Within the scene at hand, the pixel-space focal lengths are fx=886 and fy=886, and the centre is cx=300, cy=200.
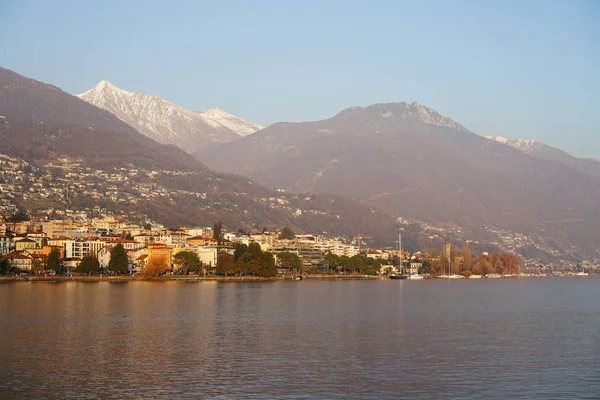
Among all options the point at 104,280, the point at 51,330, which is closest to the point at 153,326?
the point at 51,330

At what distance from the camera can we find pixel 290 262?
164m

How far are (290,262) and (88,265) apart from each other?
4294 cm

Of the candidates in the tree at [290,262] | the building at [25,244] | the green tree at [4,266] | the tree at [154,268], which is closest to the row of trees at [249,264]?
the tree at [154,268]

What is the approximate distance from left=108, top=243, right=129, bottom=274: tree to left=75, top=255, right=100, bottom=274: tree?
1.98 m

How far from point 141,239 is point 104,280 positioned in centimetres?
4851

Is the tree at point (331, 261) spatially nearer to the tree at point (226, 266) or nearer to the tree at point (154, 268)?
the tree at point (226, 266)

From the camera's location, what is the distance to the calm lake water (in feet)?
107

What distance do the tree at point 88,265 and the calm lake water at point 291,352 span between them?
63487 millimetres

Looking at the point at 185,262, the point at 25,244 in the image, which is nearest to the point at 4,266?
the point at 25,244

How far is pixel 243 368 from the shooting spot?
121ft

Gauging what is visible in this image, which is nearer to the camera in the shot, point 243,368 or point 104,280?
point 243,368

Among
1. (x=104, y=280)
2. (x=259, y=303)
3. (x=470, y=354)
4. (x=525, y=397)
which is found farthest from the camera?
(x=104, y=280)

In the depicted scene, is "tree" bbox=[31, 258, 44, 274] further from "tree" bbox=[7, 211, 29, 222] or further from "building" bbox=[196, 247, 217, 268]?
"tree" bbox=[7, 211, 29, 222]

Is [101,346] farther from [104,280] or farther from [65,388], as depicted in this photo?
[104,280]
